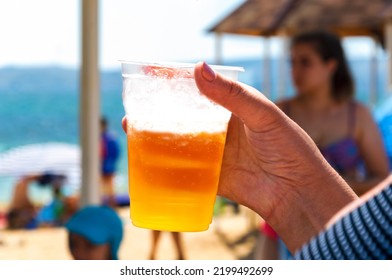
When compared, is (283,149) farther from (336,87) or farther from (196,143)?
(336,87)

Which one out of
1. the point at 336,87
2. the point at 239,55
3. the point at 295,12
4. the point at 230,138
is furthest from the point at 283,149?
the point at 239,55

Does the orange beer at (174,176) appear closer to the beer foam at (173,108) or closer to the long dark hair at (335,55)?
the beer foam at (173,108)

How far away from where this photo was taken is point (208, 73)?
0.75 metres

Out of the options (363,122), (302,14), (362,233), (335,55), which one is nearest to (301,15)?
(302,14)

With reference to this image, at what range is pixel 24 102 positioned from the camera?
83.6 feet

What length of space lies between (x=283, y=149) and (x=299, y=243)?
0.52ft

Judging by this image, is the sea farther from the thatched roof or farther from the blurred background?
the thatched roof

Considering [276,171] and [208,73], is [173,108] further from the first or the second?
[276,171]

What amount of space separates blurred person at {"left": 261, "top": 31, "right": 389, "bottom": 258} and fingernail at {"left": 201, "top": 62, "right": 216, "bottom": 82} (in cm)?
196

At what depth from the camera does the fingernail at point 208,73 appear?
0.75 meters

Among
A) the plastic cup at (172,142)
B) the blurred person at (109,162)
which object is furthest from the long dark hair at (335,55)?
the blurred person at (109,162)

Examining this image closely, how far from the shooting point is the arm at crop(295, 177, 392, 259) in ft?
2.03

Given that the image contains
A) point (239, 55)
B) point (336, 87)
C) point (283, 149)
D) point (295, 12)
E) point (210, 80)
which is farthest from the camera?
point (239, 55)

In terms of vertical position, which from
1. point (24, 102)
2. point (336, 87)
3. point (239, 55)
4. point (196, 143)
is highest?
point (196, 143)
